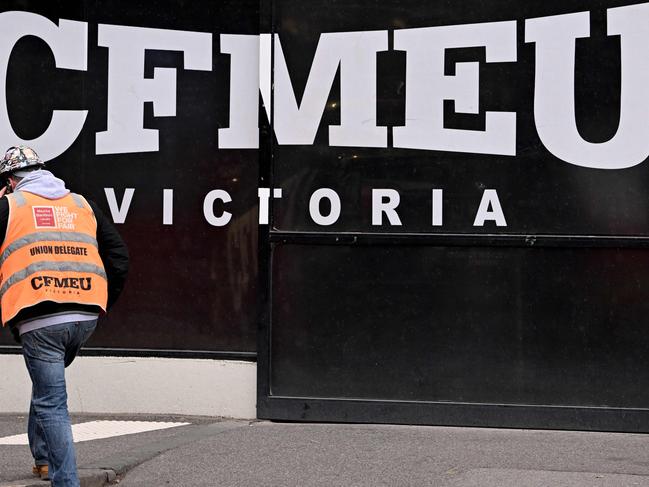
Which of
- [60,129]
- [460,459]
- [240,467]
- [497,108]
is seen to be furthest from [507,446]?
[60,129]

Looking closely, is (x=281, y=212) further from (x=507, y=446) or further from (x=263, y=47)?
(x=507, y=446)

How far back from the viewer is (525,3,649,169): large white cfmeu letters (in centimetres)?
791

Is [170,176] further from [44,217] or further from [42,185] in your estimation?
[44,217]

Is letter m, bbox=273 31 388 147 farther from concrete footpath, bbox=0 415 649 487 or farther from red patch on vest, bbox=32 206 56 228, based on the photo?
red patch on vest, bbox=32 206 56 228

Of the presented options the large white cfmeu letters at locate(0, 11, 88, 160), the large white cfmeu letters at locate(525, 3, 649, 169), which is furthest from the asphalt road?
the large white cfmeu letters at locate(0, 11, 88, 160)

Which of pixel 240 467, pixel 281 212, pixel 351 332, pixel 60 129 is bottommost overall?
pixel 240 467

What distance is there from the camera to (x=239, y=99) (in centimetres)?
859

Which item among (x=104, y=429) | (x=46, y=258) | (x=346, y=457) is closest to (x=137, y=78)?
(x=104, y=429)

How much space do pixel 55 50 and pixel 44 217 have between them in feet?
10.6

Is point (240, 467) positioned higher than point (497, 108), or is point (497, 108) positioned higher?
point (497, 108)

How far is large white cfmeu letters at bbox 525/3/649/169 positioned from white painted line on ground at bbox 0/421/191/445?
3.23 meters

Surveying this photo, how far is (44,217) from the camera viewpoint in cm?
584

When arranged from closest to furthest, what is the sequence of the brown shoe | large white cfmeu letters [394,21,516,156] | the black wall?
the brown shoe → large white cfmeu letters [394,21,516,156] → the black wall

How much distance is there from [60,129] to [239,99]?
1.33 m
